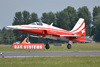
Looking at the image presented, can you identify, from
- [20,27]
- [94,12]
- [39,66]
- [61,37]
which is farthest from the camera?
[94,12]

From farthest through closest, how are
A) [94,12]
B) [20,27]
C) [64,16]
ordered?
[94,12] → [64,16] → [20,27]

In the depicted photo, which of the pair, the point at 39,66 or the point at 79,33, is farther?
the point at 79,33

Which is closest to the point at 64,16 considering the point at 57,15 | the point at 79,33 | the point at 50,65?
the point at 57,15

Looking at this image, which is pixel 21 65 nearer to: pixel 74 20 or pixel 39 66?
pixel 39 66

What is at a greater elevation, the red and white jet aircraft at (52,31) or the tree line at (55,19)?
the tree line at (55,19)

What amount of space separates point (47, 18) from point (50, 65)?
7210cm

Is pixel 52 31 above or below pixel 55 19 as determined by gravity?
below

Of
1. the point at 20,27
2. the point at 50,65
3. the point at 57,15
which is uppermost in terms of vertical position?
the point at 57,15

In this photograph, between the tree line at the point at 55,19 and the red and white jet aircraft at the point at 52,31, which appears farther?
the tree line at the point at 55,19

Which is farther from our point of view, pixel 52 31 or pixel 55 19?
pixel 55 19

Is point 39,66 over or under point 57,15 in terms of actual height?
under

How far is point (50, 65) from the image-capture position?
13664 mm

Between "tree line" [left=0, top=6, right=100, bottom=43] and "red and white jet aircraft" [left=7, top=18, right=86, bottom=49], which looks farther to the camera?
"tree line" [left=0, top=6, right=100, bottom=43]

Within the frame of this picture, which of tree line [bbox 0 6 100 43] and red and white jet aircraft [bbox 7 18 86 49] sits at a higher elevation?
tree line [bbox 0 6 100 43]
